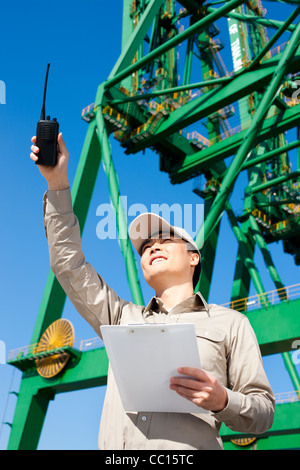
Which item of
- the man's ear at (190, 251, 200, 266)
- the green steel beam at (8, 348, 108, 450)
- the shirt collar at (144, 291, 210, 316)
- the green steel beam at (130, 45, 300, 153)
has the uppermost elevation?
the green steel beam at (130, 45, 300, 153)

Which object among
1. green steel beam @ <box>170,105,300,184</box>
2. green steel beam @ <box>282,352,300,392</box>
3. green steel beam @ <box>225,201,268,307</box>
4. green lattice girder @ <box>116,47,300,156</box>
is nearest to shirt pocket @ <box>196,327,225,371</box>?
green lattice girder @ <box>116,47,300,156</box>

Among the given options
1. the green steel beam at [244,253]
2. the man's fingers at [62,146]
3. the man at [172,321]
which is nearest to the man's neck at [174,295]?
the man at [172,321]

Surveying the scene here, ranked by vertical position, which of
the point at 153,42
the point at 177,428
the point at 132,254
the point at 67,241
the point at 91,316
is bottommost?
the point at 177,428

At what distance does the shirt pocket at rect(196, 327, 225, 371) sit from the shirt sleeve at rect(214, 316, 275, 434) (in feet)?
0.26

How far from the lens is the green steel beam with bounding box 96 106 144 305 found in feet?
42.9

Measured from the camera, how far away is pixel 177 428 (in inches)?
91.4

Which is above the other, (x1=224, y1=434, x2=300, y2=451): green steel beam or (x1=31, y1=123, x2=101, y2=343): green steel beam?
(x1=31, y1=123, x2=101, y2=343): green steel beam

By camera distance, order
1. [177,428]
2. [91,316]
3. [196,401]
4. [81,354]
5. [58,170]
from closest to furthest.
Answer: [196,401], [177,428], [58,170], [91,316], [81,354]

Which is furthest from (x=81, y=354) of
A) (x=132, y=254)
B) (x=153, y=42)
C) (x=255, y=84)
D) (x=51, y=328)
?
(x=153, y=42)

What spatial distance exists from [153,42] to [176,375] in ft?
63.2

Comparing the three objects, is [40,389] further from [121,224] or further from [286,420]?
[286,420]

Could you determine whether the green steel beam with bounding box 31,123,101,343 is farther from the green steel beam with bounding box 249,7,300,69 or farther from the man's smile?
the man's smile

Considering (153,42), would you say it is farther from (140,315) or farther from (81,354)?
(140,315)

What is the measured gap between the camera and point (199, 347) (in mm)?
2541
